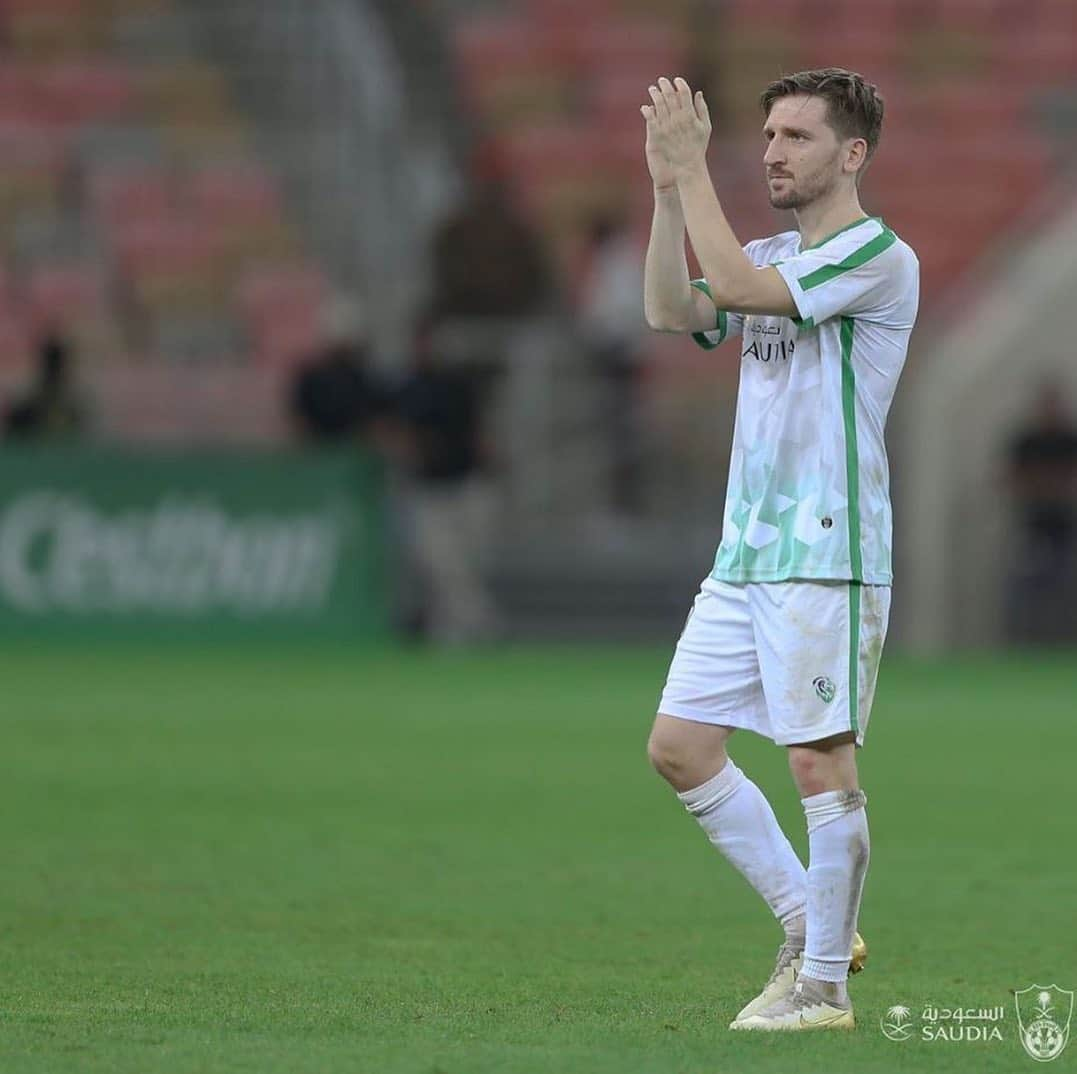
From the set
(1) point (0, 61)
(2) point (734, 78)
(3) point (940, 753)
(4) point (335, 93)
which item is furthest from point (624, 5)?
(3) point (940, 753)

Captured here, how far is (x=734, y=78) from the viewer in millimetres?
23250

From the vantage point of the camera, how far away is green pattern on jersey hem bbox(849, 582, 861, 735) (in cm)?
554

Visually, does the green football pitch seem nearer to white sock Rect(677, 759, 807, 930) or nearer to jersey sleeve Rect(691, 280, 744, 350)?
white sock Rect(677, 759, 807, 930)

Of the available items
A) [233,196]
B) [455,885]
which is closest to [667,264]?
[455,885]

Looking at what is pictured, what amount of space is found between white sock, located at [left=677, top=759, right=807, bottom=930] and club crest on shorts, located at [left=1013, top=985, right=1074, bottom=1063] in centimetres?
57

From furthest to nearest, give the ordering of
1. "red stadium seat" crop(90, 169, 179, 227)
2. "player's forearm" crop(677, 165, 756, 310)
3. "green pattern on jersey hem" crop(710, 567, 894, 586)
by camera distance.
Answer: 1. "red stadium seat" crop(90, 169, 179, 227)
2. "green pattern on jersey hem" crop(710, 567, 894, 586)
3. "player's forearm" crop(677, 165, 756, 310)

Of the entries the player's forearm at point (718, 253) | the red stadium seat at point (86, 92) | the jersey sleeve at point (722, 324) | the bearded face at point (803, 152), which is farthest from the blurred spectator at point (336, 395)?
the player's forearm at point (718, 253)

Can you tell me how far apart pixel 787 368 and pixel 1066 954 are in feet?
6.41

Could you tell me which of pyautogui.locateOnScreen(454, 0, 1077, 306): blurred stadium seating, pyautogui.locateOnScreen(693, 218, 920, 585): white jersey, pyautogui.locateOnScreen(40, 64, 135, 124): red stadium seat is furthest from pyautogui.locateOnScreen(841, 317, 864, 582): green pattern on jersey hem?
pyautogui.locateOnScreen(40, 64, 135, 124): red stadium seat

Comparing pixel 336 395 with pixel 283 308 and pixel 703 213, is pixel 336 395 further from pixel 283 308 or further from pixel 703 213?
pixel 703 213

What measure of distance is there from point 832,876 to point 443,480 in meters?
13.0

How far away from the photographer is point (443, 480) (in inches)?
727

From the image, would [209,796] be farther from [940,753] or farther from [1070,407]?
[1070,407]

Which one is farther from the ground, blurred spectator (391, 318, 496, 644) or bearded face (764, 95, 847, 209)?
bearded face (764, 95, 847, 209)
